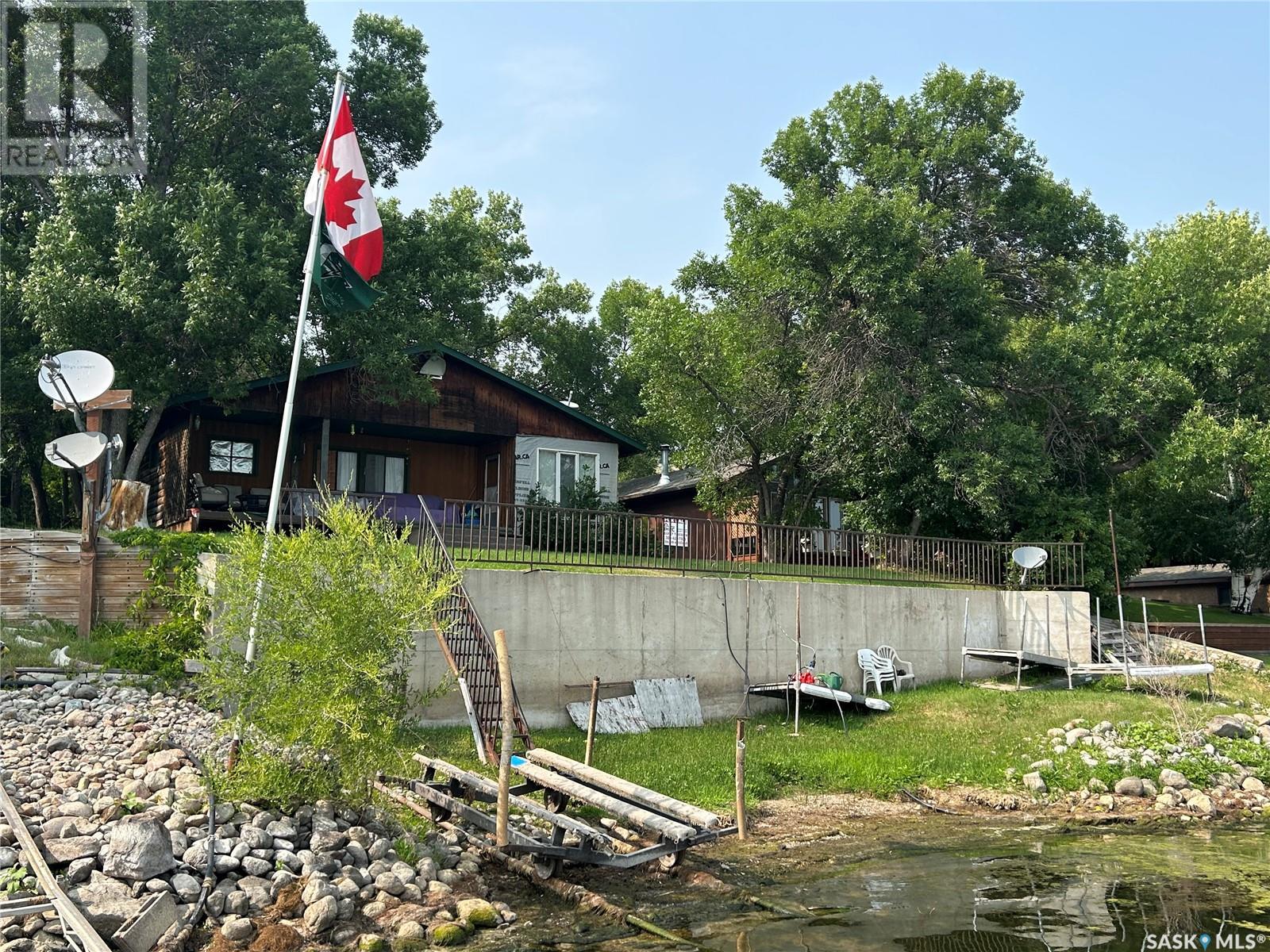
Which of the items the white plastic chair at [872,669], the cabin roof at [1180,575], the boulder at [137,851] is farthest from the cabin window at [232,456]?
the cabin roof at [1180,575]

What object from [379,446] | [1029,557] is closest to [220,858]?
[1029,557]

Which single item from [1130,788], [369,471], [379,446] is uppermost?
[379,446]

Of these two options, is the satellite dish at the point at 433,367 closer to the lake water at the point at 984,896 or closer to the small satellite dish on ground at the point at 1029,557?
the small satellite dish on ground at the point at 1029,557

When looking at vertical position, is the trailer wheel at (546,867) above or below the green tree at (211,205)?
below

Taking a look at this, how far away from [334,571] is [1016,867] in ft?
24.2

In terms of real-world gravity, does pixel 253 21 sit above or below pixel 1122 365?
above

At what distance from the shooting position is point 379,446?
26625 mm

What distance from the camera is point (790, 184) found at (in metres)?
30.5

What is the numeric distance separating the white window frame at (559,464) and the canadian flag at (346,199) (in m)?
14.3

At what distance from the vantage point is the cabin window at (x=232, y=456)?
2416cm

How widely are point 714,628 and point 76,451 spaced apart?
9651 mm

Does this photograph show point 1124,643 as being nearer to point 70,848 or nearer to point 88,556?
point 88,556

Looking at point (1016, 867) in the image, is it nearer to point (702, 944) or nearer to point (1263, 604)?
point (702, 944)

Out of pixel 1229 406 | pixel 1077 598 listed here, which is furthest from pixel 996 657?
pixel 1229 406
